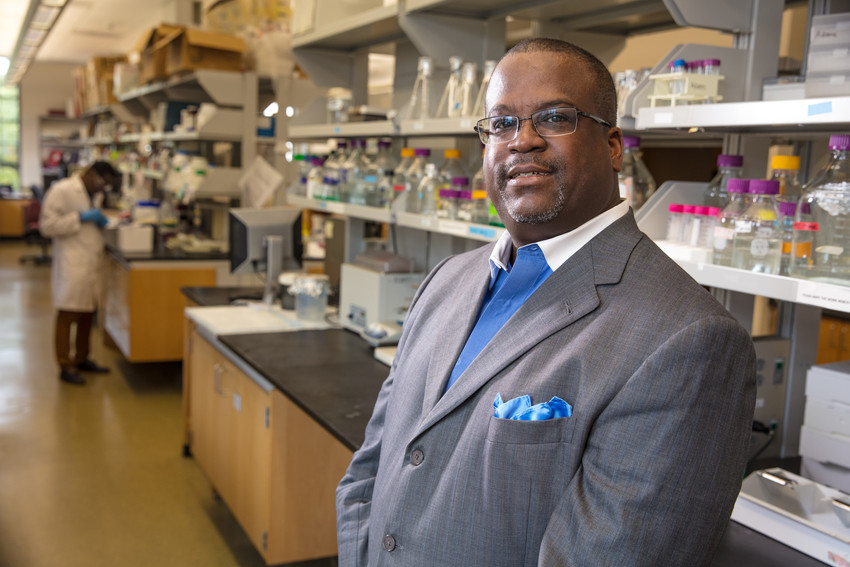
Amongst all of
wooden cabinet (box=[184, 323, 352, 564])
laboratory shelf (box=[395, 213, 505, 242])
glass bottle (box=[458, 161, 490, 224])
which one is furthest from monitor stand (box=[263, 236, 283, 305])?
glass bottle (box=[458, 161, 490, 224])

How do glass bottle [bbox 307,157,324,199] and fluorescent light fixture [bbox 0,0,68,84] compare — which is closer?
glass bottle [bbox 307,157,324,199]

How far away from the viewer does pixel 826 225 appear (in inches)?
55.7

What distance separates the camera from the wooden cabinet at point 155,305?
5.11 meters

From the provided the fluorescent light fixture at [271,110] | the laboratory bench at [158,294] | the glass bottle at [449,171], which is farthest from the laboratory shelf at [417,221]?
the fluorescent light fixture at [271,110]

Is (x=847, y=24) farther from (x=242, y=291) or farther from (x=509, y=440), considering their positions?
(x=242, y=291)

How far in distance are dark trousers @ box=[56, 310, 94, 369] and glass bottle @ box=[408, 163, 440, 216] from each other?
342 centimetres

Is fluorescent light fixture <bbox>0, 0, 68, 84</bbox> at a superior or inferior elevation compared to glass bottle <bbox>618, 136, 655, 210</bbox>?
superior

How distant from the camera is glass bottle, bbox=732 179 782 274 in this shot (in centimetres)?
148

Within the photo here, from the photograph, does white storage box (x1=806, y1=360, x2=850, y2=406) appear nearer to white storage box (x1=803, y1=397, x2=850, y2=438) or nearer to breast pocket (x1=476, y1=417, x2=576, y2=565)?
white storage box (x1=803, y1=397, x2=850, y2=438)

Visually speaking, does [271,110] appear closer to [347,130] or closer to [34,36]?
[347,130]

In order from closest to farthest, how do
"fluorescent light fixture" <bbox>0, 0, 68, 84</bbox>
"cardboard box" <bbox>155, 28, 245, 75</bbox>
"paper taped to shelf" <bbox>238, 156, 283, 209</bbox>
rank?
1. "paper taped to shelf" <bbox>238, 156, 283, 209</bbox>
2. "cardboard box" <bbox>155, 28, 245, 75</bbox>
3. "fluorescent light fixture" <bbox>0, 0, 68, 84</bbox>

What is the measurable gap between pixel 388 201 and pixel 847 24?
1944mm

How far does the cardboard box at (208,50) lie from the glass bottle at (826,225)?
4.50 metres

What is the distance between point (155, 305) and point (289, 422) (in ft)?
9.32
